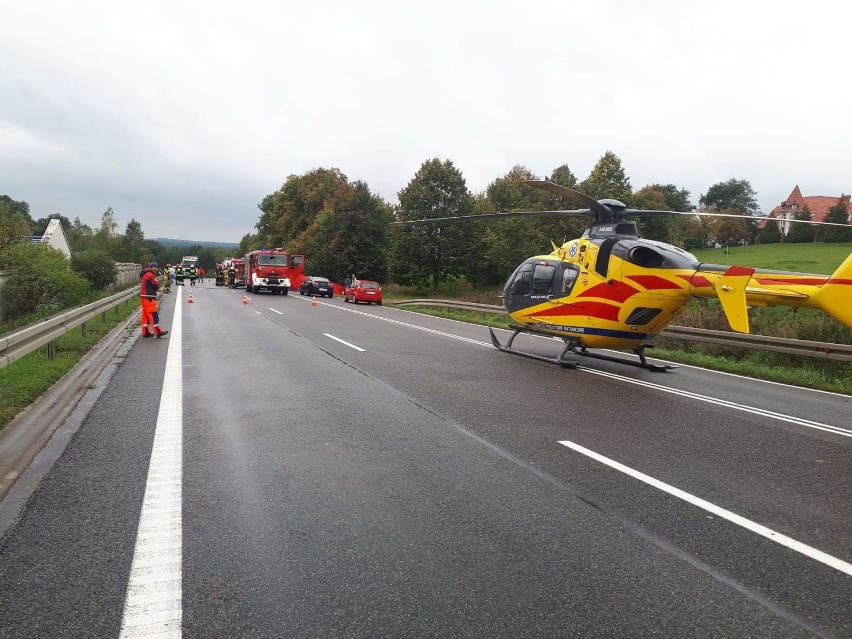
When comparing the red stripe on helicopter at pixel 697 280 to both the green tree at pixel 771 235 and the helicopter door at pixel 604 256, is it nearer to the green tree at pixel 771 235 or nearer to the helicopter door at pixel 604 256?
the helicopter door at pixel 604 256

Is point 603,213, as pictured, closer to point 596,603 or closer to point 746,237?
point 596,603

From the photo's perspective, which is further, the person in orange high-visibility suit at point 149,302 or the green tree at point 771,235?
the green tree at point 771,235

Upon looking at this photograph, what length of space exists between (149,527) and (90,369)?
671 centimetres

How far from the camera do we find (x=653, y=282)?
954 centimetres

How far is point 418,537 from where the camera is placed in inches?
141

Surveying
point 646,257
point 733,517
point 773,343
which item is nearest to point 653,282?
point 646,257

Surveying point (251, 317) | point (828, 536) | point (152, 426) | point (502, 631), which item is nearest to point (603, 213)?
point (828, 536)

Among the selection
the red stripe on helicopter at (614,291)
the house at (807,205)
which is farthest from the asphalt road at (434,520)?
the house at (807,205)

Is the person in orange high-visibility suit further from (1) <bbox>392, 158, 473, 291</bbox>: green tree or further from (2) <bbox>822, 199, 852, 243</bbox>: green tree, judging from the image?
(2) <bbox>822, 199, 852, 243</bbox>: green tree

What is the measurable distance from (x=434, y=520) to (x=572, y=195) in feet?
23.3

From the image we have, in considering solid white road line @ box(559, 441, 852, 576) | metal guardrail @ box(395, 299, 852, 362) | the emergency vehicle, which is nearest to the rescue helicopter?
metal guardrail @ box(395, 299, 852, 362)

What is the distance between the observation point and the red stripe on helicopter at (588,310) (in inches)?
397

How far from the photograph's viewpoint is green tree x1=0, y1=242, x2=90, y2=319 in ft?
51.9

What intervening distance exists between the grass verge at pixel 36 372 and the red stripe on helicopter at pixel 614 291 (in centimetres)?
877
